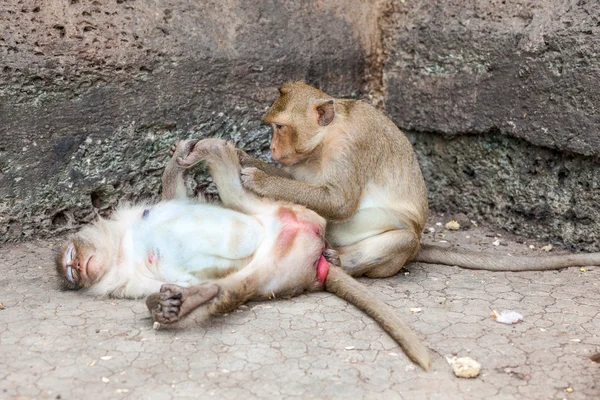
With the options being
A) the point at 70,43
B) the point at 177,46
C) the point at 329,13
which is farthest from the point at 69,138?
the point at 329,13

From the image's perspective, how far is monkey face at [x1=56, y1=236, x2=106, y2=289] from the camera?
414cm

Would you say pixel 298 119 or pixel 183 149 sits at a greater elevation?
pixel 298 119

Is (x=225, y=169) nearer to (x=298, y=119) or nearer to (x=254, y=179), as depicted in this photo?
(x=254, y=179)

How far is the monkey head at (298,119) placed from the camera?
449 centimetres

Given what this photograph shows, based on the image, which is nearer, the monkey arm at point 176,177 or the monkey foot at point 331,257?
the monkey foot at point 331,257

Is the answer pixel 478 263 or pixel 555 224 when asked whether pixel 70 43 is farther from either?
pixel 555 224

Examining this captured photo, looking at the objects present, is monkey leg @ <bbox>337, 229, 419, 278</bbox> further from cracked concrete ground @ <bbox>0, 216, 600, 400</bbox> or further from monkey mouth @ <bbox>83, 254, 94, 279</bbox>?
monkey mouth @ <bbox>83, 254, 94, 279</bbox>

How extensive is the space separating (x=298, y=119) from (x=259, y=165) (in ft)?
1.28

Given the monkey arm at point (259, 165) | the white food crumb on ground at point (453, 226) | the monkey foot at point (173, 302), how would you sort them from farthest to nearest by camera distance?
the white food crumb on ground at point (453, 226) → the monkey arm at point (259, 165) → the monkey foot at point (173, 302)

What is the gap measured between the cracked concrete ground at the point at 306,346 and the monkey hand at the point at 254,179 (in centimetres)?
65

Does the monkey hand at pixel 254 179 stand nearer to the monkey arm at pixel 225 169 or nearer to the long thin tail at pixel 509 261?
the monkey arm at pixel 225 169

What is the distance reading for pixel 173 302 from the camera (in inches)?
144

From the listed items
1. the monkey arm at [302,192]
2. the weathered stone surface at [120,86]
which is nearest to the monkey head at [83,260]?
the weathered stone surface at [120,86]

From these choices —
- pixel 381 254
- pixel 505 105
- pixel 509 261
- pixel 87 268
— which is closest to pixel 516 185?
pixel 505 105
